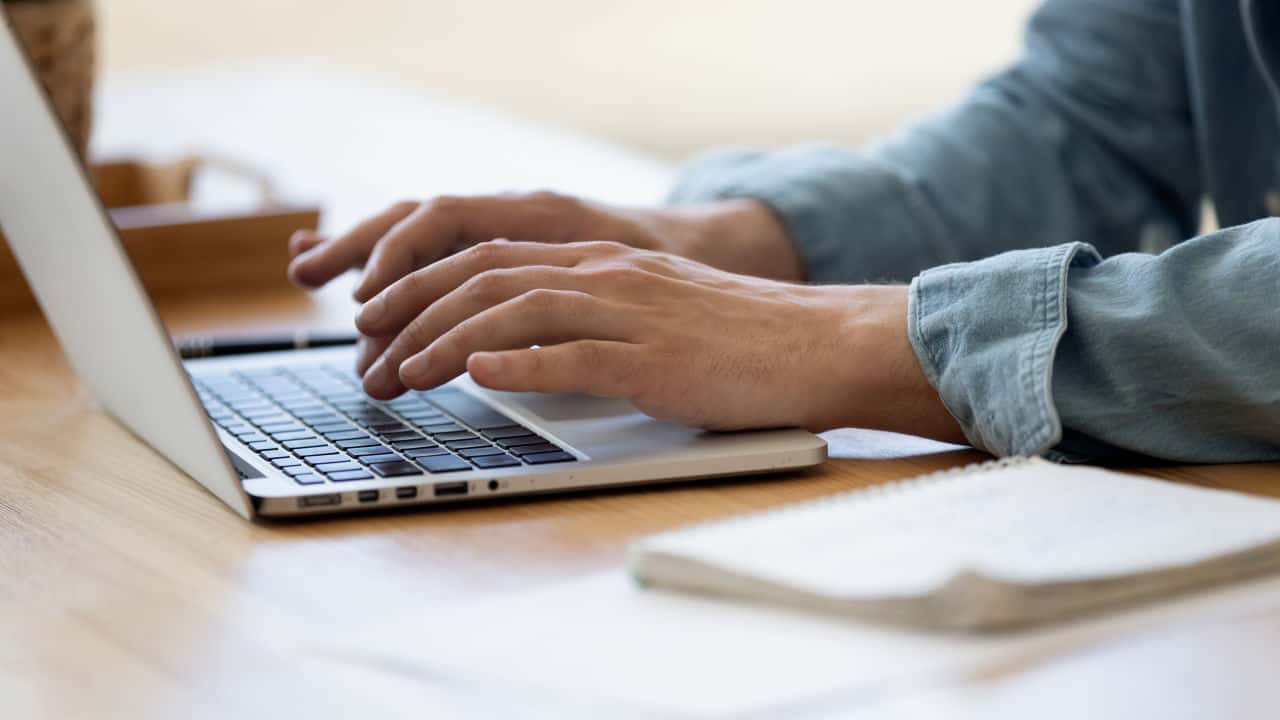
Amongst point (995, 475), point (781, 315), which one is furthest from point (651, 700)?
point (781, 315)

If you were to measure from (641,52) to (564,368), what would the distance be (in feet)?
10.6

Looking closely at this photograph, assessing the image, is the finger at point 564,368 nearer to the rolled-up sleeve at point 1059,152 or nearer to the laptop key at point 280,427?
the laptop key at point 280,427

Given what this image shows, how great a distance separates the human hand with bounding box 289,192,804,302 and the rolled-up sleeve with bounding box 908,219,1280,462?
324 mm

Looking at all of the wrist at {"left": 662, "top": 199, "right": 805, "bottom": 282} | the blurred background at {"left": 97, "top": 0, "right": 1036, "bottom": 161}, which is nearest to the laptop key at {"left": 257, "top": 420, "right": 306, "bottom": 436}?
the wrist at {"left": 662, "top": 199, "right": 805, "bottom": 282}

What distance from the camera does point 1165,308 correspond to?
65cm

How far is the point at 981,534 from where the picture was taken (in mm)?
504

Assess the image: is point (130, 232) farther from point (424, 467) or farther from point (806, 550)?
point (806, 550)

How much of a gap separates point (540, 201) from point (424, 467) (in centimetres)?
31

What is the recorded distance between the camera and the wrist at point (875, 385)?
70 centimetres

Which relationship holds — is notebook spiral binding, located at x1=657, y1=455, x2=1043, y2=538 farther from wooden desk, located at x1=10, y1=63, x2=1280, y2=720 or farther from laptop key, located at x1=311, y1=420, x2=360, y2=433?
laptop key, located at x1=311, y1=420, x2=360, y2=433

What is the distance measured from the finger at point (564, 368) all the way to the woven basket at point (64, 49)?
27.2 inches

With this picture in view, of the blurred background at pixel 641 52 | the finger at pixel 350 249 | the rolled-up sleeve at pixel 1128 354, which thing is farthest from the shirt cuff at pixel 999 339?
the blurred background at pixel 641 52

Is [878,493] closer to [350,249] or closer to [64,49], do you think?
[350,249]

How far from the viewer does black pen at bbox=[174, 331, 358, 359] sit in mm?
963
